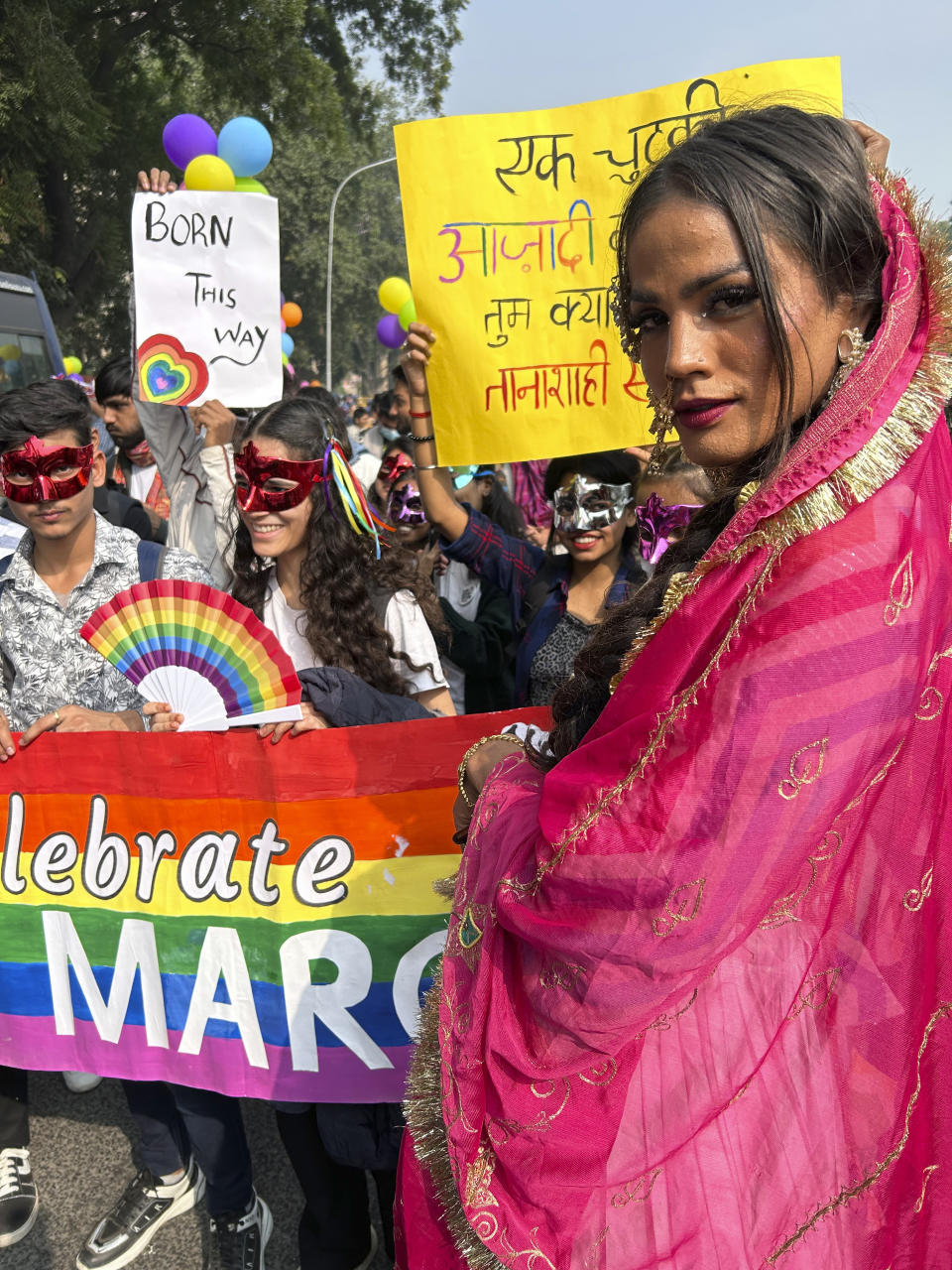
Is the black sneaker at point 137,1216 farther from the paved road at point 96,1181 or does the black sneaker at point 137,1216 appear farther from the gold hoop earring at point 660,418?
the gold hoop earring at point 660,418

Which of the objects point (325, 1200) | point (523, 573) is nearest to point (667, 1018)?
point (325, 1200)

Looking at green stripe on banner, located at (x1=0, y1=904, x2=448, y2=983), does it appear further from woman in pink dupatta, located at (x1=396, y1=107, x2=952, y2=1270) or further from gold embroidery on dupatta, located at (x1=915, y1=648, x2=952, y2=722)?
Result: gold embroidery on dupatta, located at (x1=915, y1=648, x2=952, y2=722)

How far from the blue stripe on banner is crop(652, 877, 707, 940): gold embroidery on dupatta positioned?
155cm

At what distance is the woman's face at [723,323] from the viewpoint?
113 centimetres

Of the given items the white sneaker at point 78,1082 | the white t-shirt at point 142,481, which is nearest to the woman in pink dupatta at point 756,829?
the white sneaker at point 78,1082

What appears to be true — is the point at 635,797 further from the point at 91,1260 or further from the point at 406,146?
the point at 91,1260

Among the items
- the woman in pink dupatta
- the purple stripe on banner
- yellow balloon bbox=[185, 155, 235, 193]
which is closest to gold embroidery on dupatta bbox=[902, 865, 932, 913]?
the woman in pink dupatta

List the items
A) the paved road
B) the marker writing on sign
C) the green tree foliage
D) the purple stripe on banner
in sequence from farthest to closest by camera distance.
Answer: the green tree foliage
the marker writing on sign
the paved road
the purple stripe on banner

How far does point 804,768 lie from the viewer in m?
1.06

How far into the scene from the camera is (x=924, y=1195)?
1.31 m

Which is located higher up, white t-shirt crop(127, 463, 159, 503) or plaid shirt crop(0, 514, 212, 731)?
white t-shirt crop(127, 463, 159, 503)

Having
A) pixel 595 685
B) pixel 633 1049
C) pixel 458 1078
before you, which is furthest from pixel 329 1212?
pixel 595 685

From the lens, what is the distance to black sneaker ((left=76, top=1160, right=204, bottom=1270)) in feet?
9.18

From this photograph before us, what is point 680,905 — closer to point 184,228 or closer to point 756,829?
point 756,829
